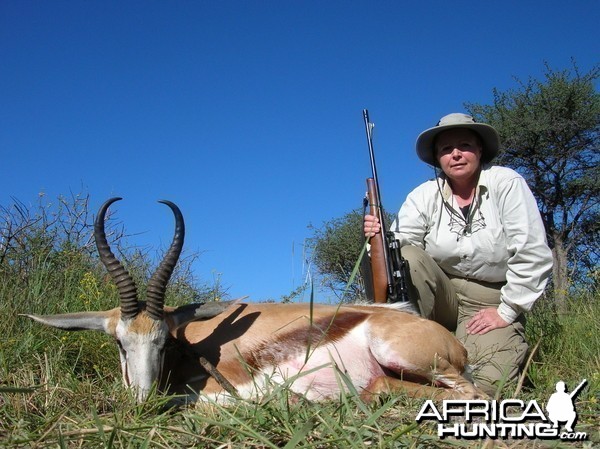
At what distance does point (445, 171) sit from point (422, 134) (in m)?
0.34

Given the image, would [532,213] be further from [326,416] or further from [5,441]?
[5,441]

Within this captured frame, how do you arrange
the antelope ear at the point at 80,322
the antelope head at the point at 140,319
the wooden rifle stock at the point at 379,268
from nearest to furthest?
the antelope head at the point at 140,319 → the antelope ear at the point at 80,322 → the wooden rifle stock at the point at 379,268

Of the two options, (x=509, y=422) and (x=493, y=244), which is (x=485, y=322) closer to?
(x=493, y=244)

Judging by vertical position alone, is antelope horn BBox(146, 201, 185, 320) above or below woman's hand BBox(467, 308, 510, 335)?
above

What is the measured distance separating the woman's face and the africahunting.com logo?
218 centimetres

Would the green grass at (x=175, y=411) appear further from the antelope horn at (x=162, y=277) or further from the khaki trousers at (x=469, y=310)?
the antelope horn at (x=162, y=277)

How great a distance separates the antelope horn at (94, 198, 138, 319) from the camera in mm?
3477

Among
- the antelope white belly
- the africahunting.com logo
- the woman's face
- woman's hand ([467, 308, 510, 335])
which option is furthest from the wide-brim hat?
the africahunting.com logo

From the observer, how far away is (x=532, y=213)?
14.0 ft

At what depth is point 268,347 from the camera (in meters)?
3.56

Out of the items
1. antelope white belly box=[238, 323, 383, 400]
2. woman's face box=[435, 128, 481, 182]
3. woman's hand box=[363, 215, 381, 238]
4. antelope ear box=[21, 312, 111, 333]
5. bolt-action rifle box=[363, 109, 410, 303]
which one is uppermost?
woman's face box=[435, 128, 481, 182]

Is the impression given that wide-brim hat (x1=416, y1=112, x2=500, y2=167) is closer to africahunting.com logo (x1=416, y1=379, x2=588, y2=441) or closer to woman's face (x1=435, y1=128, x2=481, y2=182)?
woman's face (x1=435, y1=128, x2=481, y2=182)

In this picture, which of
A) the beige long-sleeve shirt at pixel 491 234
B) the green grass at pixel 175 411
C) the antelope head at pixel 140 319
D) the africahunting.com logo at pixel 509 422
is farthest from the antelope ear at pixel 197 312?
the beige long-sleeve shirt at pixel 491 234

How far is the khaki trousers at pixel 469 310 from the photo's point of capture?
4141 mm
